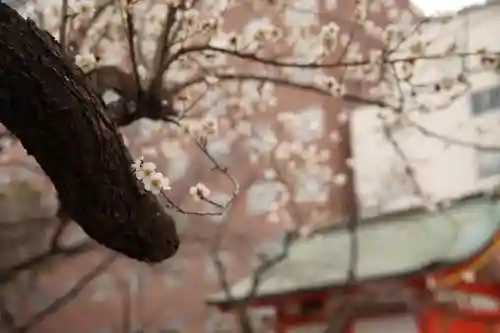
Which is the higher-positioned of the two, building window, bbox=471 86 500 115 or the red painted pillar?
building window, bbox=471 86 500 115

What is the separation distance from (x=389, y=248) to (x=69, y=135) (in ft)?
10.3

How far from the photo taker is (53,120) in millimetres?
1061

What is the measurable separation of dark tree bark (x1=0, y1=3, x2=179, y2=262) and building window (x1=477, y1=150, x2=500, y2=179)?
5.31 m

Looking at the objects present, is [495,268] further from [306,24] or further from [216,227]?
[216,227]

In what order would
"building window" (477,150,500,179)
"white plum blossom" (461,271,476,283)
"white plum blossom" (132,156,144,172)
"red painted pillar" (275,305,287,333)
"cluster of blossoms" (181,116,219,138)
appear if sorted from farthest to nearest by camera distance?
1. "building window" (477,150,500,179)
2. "red painted pillar" (275,305,287,333)
3. "white plum blossom" (461,271,476,283)
4. "cluster of blossoms" (181,116,219,138)
5. "white plum blossom" (132,156,144,172)

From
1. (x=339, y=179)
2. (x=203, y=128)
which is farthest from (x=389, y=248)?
(x=203, y=128)

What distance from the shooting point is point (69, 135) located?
3.56ft

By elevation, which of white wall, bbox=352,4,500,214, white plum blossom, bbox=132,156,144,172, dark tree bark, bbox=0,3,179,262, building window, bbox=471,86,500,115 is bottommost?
white wall, bbox=352,4,500,214

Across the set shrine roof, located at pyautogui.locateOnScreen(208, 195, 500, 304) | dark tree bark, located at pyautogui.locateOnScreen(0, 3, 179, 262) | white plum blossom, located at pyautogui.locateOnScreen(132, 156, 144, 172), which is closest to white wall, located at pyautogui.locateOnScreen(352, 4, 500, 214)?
shrine roof, located at pyautogui.locateOnScreen(208, 195, 500, 304)

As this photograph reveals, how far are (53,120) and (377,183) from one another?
613 cm

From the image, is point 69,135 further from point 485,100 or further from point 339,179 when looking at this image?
point 485,100

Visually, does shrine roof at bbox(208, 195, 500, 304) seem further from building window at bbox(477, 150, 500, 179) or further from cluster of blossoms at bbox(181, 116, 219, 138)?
building window at bbox(477, 150, 500, 179)

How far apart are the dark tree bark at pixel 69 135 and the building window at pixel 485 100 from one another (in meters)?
5.43

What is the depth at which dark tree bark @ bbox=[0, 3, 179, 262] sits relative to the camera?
3.38 ft
